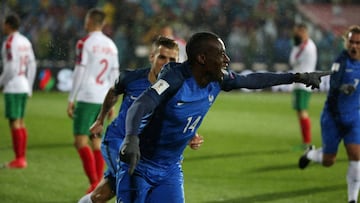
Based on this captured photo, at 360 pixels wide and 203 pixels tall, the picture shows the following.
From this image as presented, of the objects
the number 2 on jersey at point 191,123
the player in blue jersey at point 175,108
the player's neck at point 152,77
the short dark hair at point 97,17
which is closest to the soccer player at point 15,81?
the short dark hair at point 97,17

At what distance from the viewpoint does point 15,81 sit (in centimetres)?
1110

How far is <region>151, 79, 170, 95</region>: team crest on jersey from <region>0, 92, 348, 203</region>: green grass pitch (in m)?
4.21

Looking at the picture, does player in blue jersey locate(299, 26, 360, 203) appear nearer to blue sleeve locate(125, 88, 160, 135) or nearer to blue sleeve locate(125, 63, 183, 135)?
blue sleeve locate(125, 63, 183, 135)

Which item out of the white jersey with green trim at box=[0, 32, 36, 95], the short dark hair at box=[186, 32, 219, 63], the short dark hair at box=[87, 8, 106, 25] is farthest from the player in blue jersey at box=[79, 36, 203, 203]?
the white jersey with green trim at box=[0, 32, 36, 95]

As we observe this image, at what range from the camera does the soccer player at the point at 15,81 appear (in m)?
11.0

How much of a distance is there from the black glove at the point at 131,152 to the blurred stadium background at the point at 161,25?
19707mm

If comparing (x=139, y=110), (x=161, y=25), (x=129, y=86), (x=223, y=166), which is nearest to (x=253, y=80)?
(x=139, y=110)

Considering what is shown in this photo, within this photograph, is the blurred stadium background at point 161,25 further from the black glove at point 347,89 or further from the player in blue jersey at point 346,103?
the black glove at point 347,89

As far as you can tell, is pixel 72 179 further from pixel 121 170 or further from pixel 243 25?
pixel 243 25

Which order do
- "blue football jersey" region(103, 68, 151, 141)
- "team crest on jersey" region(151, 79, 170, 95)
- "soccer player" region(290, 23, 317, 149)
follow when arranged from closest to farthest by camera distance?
"team crest on jersey" region(151, 79, 170, 95) → "blue football jersey" region(103, 68, 151, 141) → "soccer player" region(290, 23, 317, 149)

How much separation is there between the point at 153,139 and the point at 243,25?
909 inches

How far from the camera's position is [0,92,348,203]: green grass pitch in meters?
9.05

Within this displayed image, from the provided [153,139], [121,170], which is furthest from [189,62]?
[121,170]

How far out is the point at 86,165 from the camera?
29.9ft
